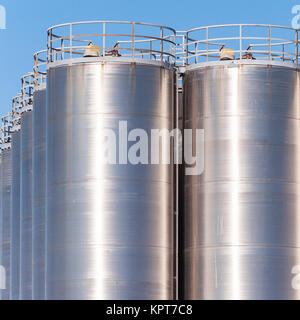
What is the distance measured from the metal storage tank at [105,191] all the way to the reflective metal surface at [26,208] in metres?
11.2

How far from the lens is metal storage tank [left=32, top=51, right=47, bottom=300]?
5662cm

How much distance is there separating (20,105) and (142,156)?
72.9 feet

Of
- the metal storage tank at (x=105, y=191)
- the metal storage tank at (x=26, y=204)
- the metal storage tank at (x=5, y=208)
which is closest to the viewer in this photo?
the metal storage tank at (x=105, y=191)

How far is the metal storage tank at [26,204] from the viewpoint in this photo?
6222 centimetres

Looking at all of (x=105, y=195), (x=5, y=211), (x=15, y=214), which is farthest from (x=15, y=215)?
(x=105, y=195)

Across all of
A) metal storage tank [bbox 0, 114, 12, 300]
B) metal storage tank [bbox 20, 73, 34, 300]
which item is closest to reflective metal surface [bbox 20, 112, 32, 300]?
metal storage tank [bbox 20, 73, 34, 300]

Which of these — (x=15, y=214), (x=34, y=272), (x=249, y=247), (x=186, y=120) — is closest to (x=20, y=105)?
(x=15, y=214)

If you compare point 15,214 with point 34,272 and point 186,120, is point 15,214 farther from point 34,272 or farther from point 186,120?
point 186,120

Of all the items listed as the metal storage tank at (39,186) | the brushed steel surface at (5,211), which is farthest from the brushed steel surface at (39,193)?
the brushed steel surface at (5,211)

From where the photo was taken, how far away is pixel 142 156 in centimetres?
5031

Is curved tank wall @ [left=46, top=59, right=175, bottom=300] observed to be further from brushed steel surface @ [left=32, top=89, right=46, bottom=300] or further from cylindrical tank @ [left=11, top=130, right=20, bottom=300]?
cylindrical tank @ [left=11, top=130, right=20, bottom=300]

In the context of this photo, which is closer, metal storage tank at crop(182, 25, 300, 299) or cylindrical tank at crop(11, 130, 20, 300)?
metal storage tank at crop(182, 25, 300, 299)

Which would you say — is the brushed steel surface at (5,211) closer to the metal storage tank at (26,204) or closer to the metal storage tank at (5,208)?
the metal storage tank at (5,208)

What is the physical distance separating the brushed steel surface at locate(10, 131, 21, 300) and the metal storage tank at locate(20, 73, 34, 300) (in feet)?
9.98
